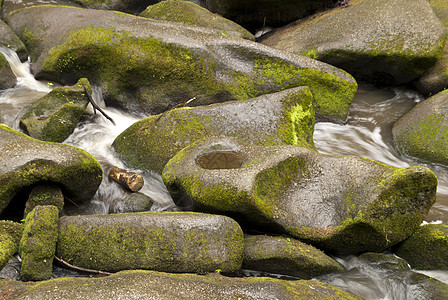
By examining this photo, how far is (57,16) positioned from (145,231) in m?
6.77

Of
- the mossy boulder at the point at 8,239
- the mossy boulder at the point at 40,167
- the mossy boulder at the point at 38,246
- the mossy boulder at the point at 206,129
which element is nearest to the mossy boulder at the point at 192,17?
the mossy boulder at the point at 206,129

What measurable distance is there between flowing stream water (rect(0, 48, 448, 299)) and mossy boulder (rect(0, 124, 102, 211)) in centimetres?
57

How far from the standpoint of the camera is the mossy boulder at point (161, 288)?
334cm

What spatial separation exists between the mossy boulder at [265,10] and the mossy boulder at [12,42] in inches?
212

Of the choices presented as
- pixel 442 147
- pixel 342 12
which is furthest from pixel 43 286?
pixel 342 12

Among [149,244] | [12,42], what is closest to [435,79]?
[149,244]

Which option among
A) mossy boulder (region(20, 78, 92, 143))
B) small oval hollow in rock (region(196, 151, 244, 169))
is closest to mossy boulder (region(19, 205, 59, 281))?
small oval hollow in rock (region(196, 151, 244, 169))

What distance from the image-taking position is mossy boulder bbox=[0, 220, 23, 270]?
12.7 ft

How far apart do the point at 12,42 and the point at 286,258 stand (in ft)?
25.1

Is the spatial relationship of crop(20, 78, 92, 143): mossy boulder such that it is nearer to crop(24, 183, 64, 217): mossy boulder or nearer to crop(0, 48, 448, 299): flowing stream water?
crop(0, 48, 448, 299): flowing stream water

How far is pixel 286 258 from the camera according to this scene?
14.4 ft

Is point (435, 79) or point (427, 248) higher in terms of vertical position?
point (435, 79)

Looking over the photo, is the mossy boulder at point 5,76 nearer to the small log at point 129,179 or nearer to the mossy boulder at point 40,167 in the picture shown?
the mossy boulder at point 40,167

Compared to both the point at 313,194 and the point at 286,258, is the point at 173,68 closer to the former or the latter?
the point at 313,194
